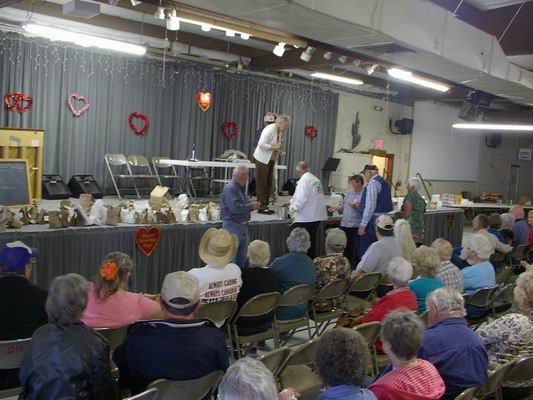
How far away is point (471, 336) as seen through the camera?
268 cm

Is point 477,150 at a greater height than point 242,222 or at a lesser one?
greater

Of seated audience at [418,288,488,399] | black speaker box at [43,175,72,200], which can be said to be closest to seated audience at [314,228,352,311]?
seated audience at [418,288,488,399]

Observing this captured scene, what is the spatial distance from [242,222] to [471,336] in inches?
129

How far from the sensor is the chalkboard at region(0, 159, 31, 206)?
561 centimetres

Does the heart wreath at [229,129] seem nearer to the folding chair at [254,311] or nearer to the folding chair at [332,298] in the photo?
the folding chair at [332,298]

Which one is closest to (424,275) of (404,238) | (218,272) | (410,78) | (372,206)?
(218,272)

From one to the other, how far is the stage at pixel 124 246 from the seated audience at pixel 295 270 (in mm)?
1778

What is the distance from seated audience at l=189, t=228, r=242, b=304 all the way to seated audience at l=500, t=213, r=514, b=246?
4.20 metres

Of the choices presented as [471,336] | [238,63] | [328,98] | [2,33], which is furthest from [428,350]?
[328,98]

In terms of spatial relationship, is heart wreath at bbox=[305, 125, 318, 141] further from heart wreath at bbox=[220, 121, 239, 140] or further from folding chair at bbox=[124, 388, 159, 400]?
folding chair at bbox=[124, 388, 159, 400]

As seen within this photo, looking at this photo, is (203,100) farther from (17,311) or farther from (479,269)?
(17,311)

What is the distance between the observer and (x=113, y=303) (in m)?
2.93

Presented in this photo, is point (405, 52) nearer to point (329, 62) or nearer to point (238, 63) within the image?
point (329, 62)

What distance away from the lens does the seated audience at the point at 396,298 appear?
344 cm
